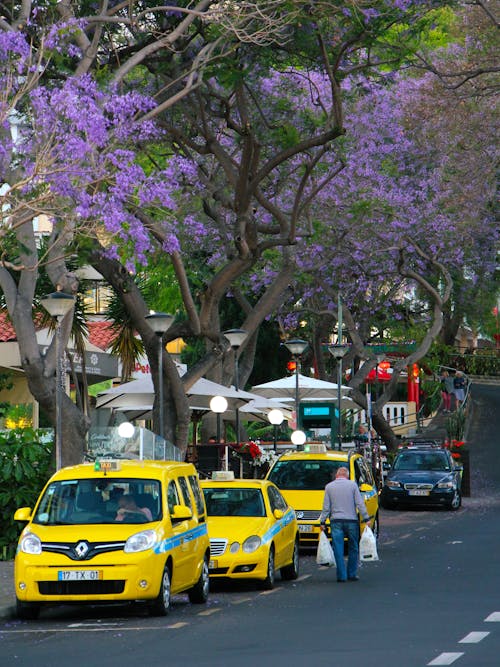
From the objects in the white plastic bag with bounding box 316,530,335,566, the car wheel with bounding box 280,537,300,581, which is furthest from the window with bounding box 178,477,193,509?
the car wheel with bounding box 280,537,300,581

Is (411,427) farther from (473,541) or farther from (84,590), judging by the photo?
(84,590)

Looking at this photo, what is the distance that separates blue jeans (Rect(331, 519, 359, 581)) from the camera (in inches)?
775

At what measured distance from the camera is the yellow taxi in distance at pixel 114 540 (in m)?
15.6

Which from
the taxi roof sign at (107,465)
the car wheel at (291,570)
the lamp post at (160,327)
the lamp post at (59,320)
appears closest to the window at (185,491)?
the taxi roof sign at (107,465)

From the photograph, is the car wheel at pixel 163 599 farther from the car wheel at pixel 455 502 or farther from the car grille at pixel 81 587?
the car wheel at pixel 455 502

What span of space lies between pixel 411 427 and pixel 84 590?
50.5 metres

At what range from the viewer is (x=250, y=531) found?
19266 mm

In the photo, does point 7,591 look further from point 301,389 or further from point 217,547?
point 301,389

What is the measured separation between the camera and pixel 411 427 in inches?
2571

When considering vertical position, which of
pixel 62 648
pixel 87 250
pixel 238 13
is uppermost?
pixel 238 13

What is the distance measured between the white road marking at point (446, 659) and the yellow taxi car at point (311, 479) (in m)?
12.8

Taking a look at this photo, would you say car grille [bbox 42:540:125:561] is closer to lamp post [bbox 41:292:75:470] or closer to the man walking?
the man walking

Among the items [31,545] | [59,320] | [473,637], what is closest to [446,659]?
[473,637]

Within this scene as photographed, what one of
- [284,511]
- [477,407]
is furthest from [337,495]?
[477,407]
